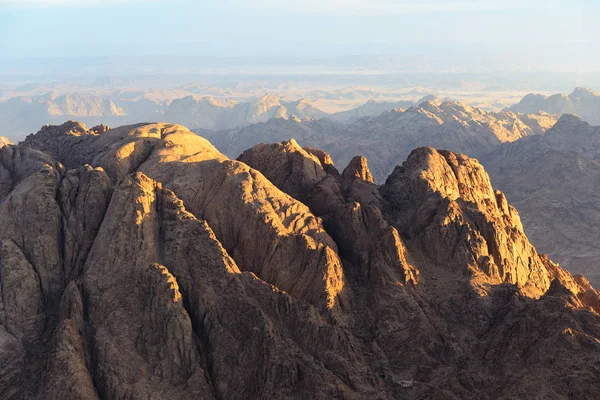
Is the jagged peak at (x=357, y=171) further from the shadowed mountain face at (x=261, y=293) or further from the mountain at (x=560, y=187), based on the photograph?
the mountain at (x=560, y=187)

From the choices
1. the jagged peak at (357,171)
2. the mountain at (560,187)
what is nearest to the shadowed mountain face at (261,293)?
the jagged peak at (357,171)

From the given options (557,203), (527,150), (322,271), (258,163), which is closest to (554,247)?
(557,203)

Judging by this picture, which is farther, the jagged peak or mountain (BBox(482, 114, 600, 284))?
mountain (BBox(482, 114, 600, 284))

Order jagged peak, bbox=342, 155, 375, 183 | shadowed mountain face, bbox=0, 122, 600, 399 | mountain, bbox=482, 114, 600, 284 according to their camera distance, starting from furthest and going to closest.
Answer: mountain, bbox=482, 114, 600, 284 → jagged peak, bbox=342, 155, 375, 183 → shadowed mountain face, bbox=0, 122, 600, 399

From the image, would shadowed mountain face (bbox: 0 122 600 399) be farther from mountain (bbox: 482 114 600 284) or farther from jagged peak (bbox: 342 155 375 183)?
mountain (bbox: 482 114 600 284)

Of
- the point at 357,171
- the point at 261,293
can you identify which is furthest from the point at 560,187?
the point at 261,293

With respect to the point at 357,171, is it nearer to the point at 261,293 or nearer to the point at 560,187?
the point at 261,293

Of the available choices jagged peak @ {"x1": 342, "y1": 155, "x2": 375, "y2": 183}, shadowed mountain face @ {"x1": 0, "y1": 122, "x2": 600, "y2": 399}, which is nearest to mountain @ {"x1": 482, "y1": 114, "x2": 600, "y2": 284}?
jagged peak @ {"x1": 342, "y1": 155, "x2": 375, "y2": 183}

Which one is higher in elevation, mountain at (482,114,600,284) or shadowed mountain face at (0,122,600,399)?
shadowed mountain face at (0,122,600,399)
